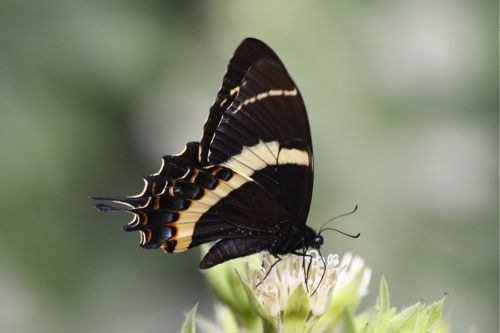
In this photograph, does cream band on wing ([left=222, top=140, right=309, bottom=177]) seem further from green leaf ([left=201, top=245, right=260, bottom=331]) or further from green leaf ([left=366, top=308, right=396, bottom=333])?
green leaf ([left=366, top=308, right=396, bottom=333])

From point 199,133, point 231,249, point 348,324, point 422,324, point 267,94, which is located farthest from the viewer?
point 199,133

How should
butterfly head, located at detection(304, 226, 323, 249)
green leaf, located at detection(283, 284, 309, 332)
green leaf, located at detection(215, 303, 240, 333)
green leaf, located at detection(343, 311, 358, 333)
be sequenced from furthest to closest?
A: 1. butterfly head, located at detection(304, 226, 323, 249)
2. green leaf, located at detection(215, 303, 240, 333)
3. green leaf, located at detection(283, 284, 309, 332)
4. green leaf, located at detection(343, 311, 358, 333)

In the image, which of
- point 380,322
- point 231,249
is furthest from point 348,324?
point 231,249

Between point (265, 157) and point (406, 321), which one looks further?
point (265, 157)

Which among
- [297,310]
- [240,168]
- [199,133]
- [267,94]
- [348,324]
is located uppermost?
[267,94]

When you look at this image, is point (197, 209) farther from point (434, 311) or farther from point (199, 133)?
point (199, 133)

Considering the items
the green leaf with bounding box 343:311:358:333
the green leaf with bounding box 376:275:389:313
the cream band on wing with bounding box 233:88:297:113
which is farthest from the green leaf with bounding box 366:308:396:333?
the cream band on wing with bounding box 233:88:297:113
